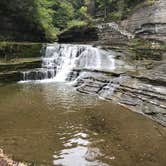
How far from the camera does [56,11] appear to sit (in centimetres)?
3472

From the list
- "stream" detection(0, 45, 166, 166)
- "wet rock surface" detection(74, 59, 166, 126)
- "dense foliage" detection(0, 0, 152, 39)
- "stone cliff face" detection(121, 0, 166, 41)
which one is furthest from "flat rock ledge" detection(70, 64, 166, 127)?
"dense foliage" detection(0, 0, 152, 39)

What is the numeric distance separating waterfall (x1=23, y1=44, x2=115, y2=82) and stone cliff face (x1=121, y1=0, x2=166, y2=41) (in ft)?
18.4

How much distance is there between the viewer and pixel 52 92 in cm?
1412

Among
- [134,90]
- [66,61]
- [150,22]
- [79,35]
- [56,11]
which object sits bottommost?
[134,90]

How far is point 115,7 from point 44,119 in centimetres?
2268

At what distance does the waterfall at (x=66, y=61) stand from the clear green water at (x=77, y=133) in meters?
4.48

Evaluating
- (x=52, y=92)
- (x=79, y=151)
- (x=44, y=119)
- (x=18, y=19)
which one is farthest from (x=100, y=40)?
(x=79, y=151)

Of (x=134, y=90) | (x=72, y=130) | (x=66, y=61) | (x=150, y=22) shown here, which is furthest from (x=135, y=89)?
(x=150, y=22)

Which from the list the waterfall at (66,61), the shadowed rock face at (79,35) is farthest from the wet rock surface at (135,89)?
the shadowed rock face at (79,35)

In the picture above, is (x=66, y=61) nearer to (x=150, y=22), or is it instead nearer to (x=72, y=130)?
(x=150, y=22)

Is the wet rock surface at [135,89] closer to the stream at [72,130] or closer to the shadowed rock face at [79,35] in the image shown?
the stream at [72,130]

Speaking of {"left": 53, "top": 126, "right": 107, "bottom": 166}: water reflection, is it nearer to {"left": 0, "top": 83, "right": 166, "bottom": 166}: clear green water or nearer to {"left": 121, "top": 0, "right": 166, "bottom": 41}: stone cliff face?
{"left": 0, "top": 83, "right": 166, "bottom": 166}: clear green water

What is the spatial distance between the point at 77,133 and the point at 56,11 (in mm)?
27712

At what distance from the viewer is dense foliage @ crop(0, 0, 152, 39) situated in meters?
22.2
